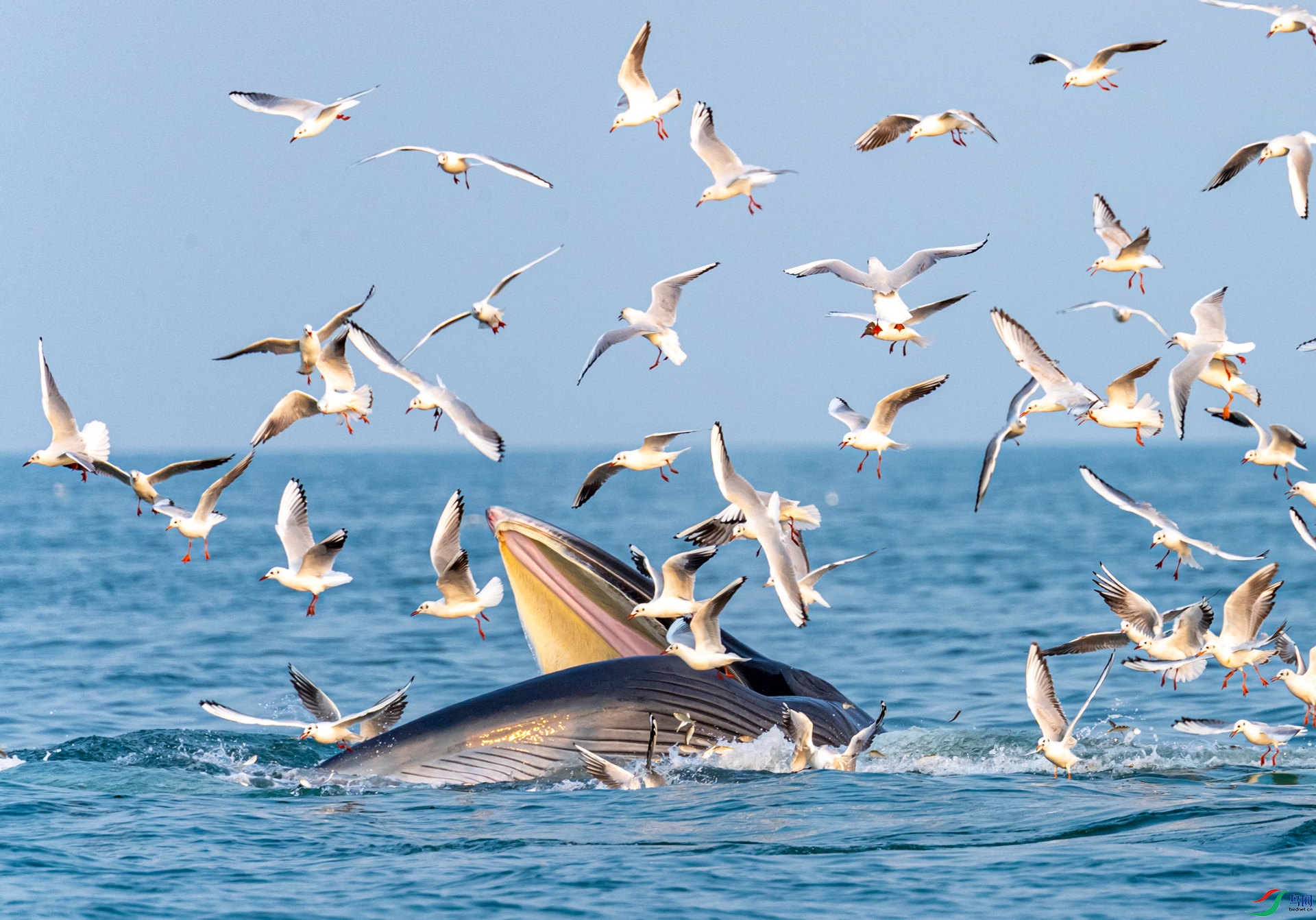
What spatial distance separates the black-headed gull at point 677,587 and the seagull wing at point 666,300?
2333mm

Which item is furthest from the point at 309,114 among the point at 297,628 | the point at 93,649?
the point at 297,628

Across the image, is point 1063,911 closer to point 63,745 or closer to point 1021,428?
point 1021,428

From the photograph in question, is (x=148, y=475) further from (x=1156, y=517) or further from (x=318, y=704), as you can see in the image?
(x=1156, y=517)

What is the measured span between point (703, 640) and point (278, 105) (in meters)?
6.67

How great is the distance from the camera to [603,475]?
13039 mm

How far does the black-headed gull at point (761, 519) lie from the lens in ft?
35.5

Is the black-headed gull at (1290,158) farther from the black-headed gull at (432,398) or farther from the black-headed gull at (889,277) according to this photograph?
the black-headed gull at (432,398)

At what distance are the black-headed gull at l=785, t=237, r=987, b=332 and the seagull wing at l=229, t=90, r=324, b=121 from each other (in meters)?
5.01

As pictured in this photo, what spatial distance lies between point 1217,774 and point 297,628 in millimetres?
18103

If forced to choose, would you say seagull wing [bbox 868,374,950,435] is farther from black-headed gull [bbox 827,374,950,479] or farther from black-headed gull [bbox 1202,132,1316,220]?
black-headed gull [bbox 1202,132,1316,220]

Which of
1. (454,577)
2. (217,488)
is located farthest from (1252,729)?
(217,488)

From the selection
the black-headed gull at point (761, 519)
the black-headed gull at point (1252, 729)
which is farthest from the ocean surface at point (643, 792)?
the black-headed gull at point (761, 519)

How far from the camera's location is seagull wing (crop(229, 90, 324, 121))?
47.2 ft

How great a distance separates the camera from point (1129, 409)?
13.1 m
